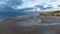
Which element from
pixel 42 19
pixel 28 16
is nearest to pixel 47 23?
Answer: pixel 42 19

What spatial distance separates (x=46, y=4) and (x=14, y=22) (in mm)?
535

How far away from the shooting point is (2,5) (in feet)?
10.4

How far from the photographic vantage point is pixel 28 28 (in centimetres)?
317

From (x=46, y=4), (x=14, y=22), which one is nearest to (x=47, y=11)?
(x=46, y=4)

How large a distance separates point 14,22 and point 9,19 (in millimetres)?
84

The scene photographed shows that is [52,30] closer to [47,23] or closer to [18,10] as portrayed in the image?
[47,23]

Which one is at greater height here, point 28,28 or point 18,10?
point 18,10

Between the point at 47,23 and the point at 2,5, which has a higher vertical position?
the point at 2,5

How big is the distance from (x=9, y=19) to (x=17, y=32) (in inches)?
8.8

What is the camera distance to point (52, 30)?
3143 mm

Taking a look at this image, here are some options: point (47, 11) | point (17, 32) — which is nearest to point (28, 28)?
point (17, 32)

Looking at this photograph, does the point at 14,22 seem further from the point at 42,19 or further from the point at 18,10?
the point at 42,19

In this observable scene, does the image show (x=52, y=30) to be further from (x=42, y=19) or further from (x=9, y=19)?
(x=9, y=19)

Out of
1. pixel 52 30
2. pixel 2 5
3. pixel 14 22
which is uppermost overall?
pixel 2 5
